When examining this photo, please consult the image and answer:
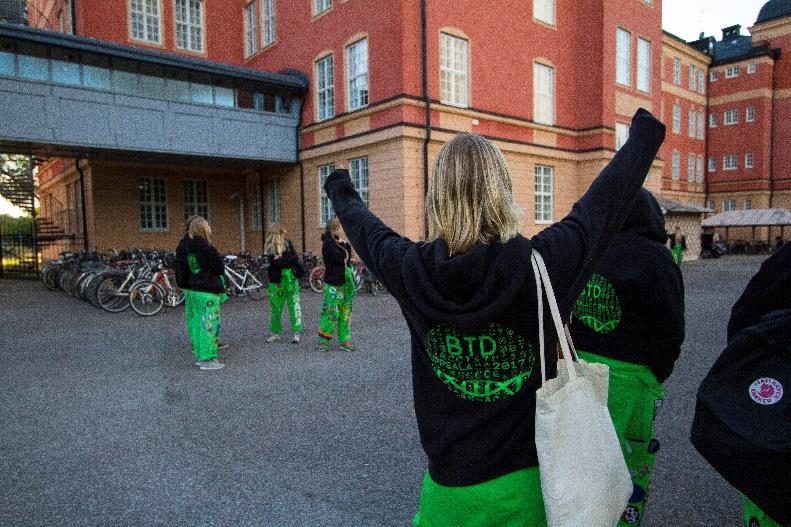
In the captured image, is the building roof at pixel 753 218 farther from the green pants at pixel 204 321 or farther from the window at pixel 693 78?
the green pants at pixel 204 321

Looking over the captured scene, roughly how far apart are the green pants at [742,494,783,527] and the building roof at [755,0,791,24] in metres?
56.5

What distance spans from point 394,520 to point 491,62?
18.7 m

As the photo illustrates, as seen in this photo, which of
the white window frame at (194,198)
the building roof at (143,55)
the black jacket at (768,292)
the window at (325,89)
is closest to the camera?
the black jacket at (768,292)

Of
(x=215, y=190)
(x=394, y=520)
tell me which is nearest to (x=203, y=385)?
(x=394, y=520)

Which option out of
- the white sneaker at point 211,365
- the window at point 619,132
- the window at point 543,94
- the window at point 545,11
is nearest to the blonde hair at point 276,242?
the white sneaker at point 211,365

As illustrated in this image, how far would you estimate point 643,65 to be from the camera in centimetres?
2491

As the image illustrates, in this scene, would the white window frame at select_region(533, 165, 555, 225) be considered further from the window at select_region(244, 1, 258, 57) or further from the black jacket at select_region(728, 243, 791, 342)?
the black jacket at select_region(728, 243, 791, 342)

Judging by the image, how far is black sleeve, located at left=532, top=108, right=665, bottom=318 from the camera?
1440 mm

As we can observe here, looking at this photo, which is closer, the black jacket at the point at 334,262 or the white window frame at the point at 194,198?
the black jacket at the point at 334,262

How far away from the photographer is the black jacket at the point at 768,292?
180cm

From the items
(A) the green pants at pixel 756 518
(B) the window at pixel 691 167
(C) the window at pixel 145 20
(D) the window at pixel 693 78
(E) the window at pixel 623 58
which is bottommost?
(A) the green pants at pixel 756 518

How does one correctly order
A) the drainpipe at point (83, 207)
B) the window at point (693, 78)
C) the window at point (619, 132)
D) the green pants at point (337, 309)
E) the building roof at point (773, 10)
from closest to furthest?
1. the green pants at point (337, 309)
2. the drainpipe at point (83, 207)
3. the window at point (619, 132)
4. the window at point (693, 78)
5. the building roof at point (773, 10)

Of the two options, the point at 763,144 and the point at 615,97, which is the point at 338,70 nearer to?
the point at 615,97

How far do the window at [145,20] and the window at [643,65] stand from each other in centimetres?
2149
